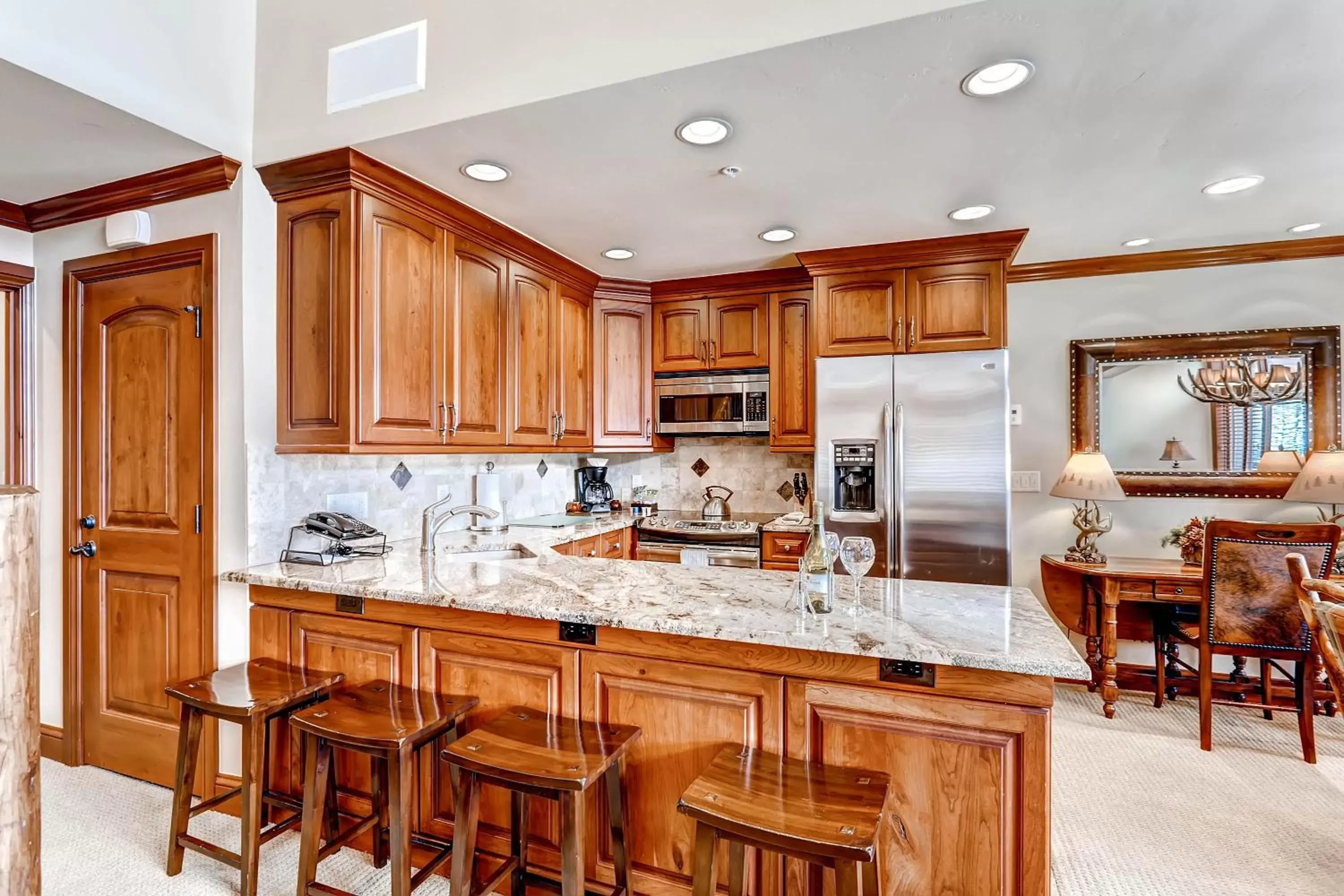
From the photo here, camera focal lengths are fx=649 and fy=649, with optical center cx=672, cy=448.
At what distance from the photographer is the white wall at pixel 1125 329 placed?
331 cm

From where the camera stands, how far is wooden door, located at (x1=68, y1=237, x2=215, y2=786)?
2354 mm

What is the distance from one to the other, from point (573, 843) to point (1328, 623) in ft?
6.40

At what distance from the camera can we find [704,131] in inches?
77.9

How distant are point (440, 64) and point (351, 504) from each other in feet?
5.70

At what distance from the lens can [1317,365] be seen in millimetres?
3252

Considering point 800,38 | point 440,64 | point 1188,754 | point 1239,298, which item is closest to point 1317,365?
point 1239,298

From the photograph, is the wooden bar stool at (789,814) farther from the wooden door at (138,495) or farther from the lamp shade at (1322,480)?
the lamp shade at (1322,480)

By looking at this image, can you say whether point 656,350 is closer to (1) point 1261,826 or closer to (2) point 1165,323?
(2) point 1165,323

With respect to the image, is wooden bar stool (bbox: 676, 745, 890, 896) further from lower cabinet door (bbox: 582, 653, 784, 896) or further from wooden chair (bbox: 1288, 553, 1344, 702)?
wooden chair (bbox: 1288, 553, 1344, 702)

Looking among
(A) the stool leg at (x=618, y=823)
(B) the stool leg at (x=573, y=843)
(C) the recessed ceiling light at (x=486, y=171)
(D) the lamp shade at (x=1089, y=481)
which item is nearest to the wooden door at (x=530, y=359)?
(C) the recessed ceiling light at (x=486, y=171)

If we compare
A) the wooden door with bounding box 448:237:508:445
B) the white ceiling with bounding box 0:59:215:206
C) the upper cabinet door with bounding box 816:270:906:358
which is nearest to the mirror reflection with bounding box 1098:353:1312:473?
the upper cabinet door with bounding box 816:270:906:358

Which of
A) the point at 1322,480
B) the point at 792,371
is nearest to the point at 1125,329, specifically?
the point at 1322,480

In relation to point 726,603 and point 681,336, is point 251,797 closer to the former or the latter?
point 726,603

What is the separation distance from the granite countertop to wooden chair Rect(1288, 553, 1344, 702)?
661 mm
